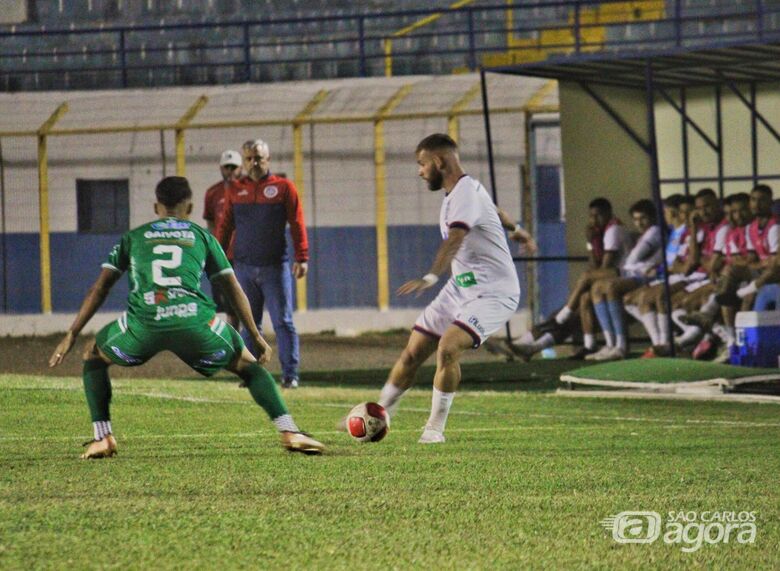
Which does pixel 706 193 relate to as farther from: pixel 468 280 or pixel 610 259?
pixel 468 280

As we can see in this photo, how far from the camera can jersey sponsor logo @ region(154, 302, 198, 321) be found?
327 inches

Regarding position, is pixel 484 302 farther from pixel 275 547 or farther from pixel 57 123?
pixel 57 123

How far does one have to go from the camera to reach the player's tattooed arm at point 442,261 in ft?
28.4

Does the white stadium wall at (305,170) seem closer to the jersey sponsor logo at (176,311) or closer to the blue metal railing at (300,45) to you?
the blue metal railing at (300,45)

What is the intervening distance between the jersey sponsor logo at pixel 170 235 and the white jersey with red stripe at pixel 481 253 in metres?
1.66

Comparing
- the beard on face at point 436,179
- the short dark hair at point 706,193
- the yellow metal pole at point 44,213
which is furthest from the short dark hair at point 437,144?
the yellow metal pole at point 44,213

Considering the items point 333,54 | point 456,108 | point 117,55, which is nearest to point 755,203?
point 456,108

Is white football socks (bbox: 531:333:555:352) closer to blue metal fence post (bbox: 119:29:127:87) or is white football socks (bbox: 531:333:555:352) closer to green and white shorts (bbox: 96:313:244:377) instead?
green and white shorts (bbox: 96:313:244:377)

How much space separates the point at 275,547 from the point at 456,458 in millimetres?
2940

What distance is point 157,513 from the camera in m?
6.30

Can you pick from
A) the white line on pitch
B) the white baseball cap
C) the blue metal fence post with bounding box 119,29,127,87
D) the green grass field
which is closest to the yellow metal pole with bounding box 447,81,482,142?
the blue metal fence post with bounding box 119,29,127,87

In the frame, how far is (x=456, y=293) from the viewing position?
31.6ft

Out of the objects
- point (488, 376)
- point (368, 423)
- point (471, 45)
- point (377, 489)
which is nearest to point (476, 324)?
point (368, 423)

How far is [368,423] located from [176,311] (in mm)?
1477
